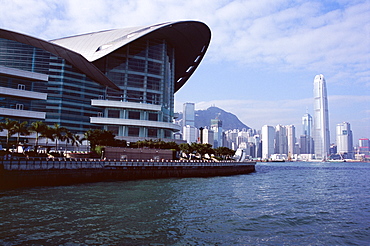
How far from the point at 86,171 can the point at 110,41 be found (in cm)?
6533

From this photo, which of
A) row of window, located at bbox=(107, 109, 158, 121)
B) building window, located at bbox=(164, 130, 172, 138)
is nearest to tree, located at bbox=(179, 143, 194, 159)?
building window, located at bbox=(164, 130, 172, 138)

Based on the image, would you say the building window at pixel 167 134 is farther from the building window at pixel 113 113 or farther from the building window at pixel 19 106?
the building window at pixel 19 106

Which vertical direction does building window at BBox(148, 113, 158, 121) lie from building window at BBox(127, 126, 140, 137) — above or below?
above

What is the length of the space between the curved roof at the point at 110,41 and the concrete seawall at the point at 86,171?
153 ft

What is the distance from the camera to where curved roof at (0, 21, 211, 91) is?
9262cm

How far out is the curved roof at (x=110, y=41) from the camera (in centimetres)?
9262

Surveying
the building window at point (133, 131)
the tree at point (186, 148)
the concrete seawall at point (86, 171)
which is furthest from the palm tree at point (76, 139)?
the tree at point (186, 148)

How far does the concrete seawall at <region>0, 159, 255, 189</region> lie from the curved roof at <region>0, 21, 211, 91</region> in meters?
46.7

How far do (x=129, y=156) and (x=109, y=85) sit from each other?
128 feet

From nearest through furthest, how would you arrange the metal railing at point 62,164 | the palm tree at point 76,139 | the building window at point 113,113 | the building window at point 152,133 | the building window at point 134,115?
the metal railing at point 62,164 → the palm tree at point 76,139 → the building window at point 113,113 → the building window at point 134,115 → the building window at point 152,133

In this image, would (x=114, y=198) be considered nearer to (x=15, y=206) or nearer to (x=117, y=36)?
(x=15, y=206)

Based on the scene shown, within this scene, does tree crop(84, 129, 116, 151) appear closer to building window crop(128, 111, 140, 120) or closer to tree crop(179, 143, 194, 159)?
tree crop(179, 143, 194, 159)

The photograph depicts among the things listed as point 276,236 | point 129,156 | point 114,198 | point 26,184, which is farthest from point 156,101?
point 276,236

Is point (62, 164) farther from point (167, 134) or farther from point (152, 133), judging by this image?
point (167, 134)
